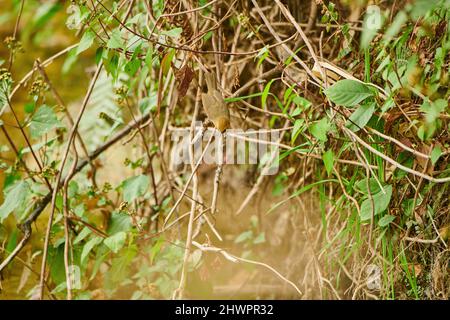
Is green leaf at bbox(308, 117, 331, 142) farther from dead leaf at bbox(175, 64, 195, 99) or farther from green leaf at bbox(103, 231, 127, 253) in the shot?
green leaf at bbox(103, 231, 127, 253)

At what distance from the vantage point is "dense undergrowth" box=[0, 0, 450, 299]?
1137mm

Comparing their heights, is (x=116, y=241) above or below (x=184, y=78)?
below

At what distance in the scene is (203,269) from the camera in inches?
55.1

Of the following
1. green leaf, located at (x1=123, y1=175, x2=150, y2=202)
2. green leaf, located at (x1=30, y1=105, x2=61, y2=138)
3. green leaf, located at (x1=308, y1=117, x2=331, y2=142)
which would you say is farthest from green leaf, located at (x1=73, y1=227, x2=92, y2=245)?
green leaf, located at (x1=308, y1=117, x2=331, y2=142)

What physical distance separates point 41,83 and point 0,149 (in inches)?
9.4

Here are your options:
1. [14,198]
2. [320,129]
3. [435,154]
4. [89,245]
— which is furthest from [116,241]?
[435,154]

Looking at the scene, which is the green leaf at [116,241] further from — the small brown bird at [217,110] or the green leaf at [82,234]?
the small brown bird at [217,110]

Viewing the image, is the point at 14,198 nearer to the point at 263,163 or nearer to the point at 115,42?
the point at 115,42

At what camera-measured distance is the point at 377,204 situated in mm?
1151

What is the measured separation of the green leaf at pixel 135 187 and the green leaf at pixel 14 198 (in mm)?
232

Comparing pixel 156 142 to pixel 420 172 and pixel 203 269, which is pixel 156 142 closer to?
pixel 203 269

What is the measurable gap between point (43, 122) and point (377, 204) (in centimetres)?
76

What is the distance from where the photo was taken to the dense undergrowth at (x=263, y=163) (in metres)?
1.14

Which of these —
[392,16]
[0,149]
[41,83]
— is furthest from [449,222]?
[0,149]
